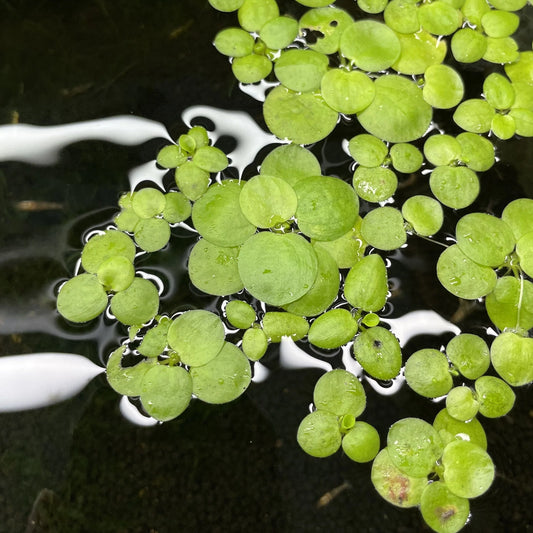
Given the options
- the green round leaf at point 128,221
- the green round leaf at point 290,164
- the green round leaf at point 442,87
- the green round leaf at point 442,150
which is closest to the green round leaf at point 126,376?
the green round leaf at point 128,221

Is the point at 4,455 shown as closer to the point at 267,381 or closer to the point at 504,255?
the point at 267,381

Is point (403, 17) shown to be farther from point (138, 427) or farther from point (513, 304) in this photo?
point (138, 427)

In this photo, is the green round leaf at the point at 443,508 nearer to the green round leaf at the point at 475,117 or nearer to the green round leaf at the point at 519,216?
the green round leaf at the point at 519,216

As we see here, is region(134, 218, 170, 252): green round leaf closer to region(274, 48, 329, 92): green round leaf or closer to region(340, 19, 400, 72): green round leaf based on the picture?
region(274, 48, 329, 92): green round leaf

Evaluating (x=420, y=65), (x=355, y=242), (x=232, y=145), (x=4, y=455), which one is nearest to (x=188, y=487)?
(x=4, y=455)

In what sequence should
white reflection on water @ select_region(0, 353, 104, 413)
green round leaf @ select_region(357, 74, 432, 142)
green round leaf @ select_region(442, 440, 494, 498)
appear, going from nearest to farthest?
green round leaf @ select_region(442, 440, 494, 498), white reflection on water @ select_region(0, 353, 104, 413), green round leaf @ select_region(357, 74, 432, 142)

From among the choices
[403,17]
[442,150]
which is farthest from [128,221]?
[403,17]

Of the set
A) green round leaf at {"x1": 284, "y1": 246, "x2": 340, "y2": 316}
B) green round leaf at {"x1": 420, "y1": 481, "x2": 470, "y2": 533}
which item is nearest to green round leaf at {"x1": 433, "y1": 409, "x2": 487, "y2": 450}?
green round leaf at {"x1": 420, "y1": 481, "x2": 470, "y2": 533}
